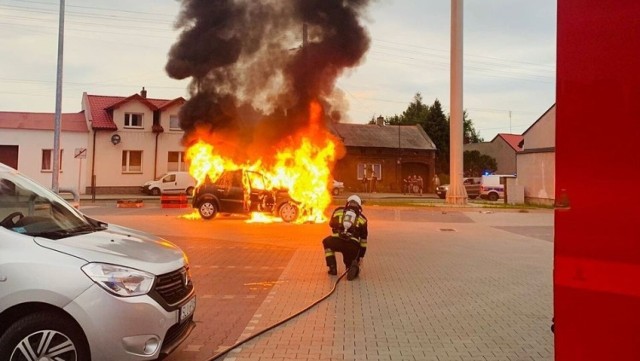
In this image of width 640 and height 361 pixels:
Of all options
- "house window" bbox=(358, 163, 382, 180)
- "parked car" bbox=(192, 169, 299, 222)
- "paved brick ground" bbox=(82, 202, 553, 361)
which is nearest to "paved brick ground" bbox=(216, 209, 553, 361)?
"paved brick ground" bbox=(82, 202, 553, 361)

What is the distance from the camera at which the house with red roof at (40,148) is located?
3259 centimetres

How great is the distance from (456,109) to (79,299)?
78.2 feet

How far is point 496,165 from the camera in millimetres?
62000

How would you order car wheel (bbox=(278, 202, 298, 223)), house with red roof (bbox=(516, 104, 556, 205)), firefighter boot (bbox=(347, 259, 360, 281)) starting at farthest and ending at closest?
house with red roof (bbox=(516, 104, 556, 205)) → car wheel (bbox=(278, 202, 298, 223)) → firefighter boot (bbox=(347, 259, 360, 281))

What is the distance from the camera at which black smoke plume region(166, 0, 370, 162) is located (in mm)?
18203

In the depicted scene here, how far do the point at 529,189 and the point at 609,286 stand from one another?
94.6ft

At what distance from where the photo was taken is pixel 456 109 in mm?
25297

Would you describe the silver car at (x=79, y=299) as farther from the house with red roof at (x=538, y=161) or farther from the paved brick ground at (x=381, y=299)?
the house with red roof at (x=538, y=161)

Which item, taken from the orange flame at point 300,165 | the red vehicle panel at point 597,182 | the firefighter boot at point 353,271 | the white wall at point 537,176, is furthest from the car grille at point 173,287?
A: the white wall at point 537,176

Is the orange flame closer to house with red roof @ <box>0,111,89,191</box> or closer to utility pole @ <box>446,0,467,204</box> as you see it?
utility pole @ <box>446,0,467,204</box>

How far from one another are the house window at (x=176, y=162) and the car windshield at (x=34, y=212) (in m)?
32.2

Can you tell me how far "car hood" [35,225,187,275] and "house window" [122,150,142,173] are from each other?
3224 centimetres

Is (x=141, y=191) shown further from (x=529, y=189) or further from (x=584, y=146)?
(x=584, y=146)

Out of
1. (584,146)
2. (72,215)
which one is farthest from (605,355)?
(72,215)
